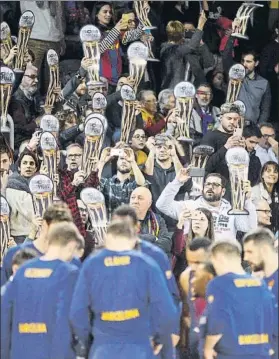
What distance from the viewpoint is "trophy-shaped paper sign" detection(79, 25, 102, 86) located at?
45.6 ft

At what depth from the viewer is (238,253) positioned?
1133cm

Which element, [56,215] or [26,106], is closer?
[56,215]

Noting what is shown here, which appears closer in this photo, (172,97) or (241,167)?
(241,167)

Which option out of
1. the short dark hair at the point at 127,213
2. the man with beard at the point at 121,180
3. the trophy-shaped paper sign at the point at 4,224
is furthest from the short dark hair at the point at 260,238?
the trophy-shaped paper sign at the point at 4,224

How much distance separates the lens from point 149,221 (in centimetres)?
1292

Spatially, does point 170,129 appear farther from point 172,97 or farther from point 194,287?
point 194,287

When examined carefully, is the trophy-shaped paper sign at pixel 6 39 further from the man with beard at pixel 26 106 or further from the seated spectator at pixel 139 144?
the seated spectator at pixel 139 144

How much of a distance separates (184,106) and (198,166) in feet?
2.48

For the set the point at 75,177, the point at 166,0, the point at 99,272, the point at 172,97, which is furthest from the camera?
the point at 166,0

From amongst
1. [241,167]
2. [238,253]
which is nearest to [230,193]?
[241,167]

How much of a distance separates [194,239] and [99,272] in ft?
4.77

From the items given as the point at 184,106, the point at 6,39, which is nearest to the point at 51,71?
the point at 6,39

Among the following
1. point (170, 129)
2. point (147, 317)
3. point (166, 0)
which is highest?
point (166, 0)

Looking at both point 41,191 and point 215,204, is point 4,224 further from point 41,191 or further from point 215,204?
point 215,204
